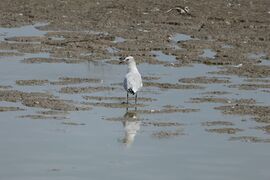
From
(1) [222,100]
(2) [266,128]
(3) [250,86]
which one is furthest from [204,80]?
(2) [266,128]

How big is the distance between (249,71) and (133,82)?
4360 millimetres

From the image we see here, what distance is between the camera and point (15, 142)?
14.7 m

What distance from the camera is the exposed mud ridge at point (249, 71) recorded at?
21188 millimetres

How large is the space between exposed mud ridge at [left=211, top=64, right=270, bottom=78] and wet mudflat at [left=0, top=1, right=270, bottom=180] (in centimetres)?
2

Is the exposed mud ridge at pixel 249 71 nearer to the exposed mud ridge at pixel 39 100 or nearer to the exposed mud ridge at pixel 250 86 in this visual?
the exposed mud ridge at pixel 250 86

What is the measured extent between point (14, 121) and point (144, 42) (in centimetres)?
966

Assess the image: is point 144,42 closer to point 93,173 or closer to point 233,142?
point 233,142

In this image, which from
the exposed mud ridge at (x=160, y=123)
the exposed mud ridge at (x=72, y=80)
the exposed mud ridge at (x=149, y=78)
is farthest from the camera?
the exposed mud ridge at (x=149, y=78)

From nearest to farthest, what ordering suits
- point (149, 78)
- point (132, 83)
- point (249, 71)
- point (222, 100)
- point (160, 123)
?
point (160, 123)
point (132, 83)
point (222, 100)
point (149, 78)
point (249, 71)

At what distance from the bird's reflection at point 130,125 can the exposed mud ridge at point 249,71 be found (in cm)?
475

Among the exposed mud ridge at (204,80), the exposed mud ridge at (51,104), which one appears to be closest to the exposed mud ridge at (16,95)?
the exposed mud ridge at (51,104)

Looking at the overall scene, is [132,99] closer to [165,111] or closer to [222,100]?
[165,111]

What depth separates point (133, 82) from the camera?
708 inches


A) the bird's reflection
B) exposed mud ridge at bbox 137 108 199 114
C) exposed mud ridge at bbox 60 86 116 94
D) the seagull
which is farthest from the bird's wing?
exposed mud ridge at bbox 60 86 116 94
